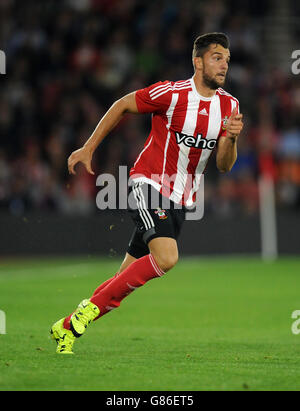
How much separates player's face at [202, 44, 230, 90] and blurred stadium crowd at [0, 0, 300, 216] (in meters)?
9.33

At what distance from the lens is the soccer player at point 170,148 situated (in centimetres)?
629

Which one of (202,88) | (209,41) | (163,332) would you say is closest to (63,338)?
(163,332)

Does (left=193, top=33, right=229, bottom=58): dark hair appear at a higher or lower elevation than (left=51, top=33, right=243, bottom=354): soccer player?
higher

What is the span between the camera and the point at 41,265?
14.8 m

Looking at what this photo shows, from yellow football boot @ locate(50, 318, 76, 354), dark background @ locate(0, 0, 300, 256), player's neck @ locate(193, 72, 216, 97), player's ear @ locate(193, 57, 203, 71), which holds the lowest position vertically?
yellow football boot @ locate(50, 318, 76, 354)

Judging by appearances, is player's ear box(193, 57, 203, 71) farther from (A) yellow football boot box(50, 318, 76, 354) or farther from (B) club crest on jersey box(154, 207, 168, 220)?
(A) yellow football boot box(50, 318, 76, 354)

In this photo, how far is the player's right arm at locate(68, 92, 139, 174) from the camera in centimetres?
623

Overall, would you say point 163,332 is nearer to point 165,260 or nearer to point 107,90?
point 165,260

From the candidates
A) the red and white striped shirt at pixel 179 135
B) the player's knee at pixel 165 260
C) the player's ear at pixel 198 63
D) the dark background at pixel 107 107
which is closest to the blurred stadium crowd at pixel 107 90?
the dark background at pixel 107 107

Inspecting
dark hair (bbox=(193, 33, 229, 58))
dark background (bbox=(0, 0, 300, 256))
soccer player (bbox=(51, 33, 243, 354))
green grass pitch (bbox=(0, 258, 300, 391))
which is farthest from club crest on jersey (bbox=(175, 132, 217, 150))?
dark background (bbox=(0, 0, 300, 256))

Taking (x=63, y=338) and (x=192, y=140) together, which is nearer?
(x=63, y=338)

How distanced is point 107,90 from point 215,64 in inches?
442

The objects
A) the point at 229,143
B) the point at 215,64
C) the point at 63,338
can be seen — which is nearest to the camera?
the point at 63,338

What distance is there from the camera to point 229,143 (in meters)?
6.47
